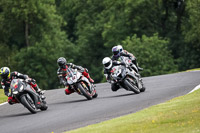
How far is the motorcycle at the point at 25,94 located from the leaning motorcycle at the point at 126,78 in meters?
3.53

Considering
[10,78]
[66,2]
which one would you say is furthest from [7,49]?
[10,78]

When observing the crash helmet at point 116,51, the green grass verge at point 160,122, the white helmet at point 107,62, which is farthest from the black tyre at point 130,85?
the green grass verge at point 160,122

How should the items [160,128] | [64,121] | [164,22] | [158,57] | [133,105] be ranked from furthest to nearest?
[164,22] → [158,57] → [133,105] → [64,121] → [160,128]

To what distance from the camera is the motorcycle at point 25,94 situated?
54.7 feet

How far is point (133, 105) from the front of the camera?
16.8 m

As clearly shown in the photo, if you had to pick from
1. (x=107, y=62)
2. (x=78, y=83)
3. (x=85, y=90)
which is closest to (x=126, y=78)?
(x=107, y=62)

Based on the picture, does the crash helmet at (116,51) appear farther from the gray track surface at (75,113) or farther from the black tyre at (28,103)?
the black tyre at (28,103)

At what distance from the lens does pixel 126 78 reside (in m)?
19.7

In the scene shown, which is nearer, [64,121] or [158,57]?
[64,121]

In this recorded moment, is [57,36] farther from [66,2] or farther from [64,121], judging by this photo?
[64,121]

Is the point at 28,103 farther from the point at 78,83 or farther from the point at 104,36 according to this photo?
the point at 104,36

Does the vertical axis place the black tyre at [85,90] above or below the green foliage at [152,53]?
above

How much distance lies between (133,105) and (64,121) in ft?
8.84

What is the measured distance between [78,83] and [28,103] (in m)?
3.16
